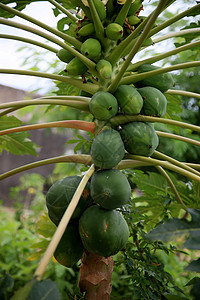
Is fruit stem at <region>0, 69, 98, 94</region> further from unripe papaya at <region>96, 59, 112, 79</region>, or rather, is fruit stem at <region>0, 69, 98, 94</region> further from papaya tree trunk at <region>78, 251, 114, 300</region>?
papaya tree trunk at <region>78, 251, 114, 300</region>

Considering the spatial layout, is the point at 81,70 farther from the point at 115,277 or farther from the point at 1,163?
the point at 115,277

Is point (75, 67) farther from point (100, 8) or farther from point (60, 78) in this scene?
point (100, 8)

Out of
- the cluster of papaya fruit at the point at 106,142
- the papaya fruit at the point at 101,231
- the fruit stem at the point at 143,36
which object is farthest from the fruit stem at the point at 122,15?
the papaya fruit at the point at 101,231

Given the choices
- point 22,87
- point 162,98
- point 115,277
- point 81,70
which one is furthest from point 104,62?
point 115,277

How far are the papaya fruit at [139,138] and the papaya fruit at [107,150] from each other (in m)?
0.05

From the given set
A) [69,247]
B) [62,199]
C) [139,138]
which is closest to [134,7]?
[139,138]

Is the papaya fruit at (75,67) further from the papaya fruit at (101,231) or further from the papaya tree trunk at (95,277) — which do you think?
the papaya tree trunk at (95,277)

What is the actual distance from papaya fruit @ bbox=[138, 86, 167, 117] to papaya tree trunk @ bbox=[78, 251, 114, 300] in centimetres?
49

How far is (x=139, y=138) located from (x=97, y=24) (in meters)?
0.41

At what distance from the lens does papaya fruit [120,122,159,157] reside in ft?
3.11

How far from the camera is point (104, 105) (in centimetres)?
93

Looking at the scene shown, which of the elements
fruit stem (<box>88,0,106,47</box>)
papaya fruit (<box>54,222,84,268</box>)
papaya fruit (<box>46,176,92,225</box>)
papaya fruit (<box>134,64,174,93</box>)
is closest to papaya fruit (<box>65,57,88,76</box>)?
fruit stem (<box>88,0,106,47</box>)

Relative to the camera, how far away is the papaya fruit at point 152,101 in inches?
39.2

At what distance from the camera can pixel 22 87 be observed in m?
1.28
